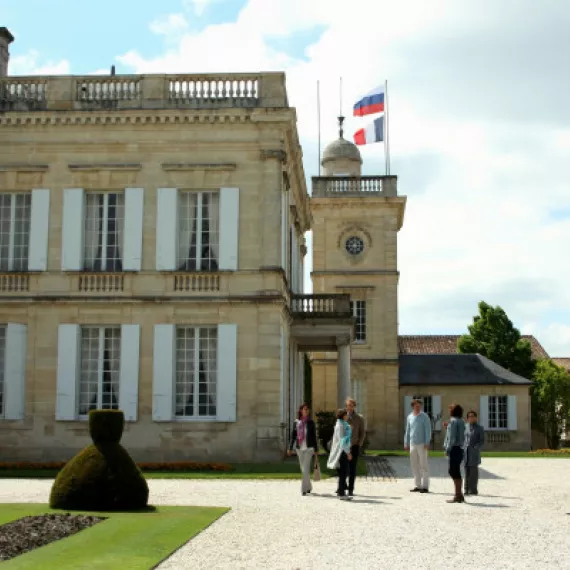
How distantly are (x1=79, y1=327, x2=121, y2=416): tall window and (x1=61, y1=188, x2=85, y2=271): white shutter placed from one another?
161cm

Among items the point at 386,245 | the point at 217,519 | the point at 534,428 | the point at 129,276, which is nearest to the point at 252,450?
the point at 129,276

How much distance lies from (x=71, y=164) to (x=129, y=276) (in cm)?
312

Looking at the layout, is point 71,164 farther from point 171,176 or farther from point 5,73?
point 5,73

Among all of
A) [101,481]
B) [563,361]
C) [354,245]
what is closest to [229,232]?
[101,481]

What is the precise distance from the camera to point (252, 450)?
23016 millimetres

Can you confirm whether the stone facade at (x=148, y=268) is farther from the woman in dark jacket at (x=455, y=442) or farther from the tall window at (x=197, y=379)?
the woman in dark jacket at (x=455, y=442)

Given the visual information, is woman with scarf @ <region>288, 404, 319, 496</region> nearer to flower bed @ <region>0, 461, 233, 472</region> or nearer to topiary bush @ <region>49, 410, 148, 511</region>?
topiary bush @ <region>49, 410, 148, 511</region>

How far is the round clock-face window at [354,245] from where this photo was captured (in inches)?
1619

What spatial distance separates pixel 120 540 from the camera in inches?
397

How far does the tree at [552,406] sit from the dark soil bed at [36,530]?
36439mm

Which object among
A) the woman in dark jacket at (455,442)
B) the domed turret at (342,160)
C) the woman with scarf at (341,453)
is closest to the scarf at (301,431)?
the woman with scarf at (341,453)

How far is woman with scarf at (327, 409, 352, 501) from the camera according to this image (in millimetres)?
15125

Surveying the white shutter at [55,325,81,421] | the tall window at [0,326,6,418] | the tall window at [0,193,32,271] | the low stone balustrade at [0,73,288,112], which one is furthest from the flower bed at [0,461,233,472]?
the low stone balustrade at [0,73,288,112]

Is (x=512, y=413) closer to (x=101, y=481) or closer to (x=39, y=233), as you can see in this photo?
(x=39, y=233)
